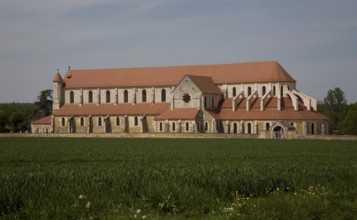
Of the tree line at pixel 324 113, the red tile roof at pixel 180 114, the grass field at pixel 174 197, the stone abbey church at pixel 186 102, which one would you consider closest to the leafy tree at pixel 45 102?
the tree line at pixel 324 113

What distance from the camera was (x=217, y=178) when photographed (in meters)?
16.9

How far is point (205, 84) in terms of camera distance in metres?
90.4

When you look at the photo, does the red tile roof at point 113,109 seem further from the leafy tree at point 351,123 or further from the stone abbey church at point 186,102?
the leafy tree at point 351,123

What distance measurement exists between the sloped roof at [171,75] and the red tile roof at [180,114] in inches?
261

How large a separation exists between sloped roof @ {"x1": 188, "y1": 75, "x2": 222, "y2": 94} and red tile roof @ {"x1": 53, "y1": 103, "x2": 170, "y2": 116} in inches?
251

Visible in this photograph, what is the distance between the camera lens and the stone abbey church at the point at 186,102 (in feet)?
274

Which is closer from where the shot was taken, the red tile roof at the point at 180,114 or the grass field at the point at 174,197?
the grass field at the point at 174,197

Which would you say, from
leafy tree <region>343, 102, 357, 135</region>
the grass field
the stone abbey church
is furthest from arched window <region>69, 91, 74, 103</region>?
the grass field

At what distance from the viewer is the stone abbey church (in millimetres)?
83375

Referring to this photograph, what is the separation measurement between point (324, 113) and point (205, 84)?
3519 cm

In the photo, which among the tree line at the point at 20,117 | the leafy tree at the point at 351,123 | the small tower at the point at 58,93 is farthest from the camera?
the tree line at the point at 20,117

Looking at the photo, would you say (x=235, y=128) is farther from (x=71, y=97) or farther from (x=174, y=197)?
(x=174, y=197)

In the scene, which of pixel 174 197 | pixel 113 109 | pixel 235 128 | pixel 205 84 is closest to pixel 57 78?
pixel 113 109

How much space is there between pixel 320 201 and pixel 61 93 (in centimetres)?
9006
